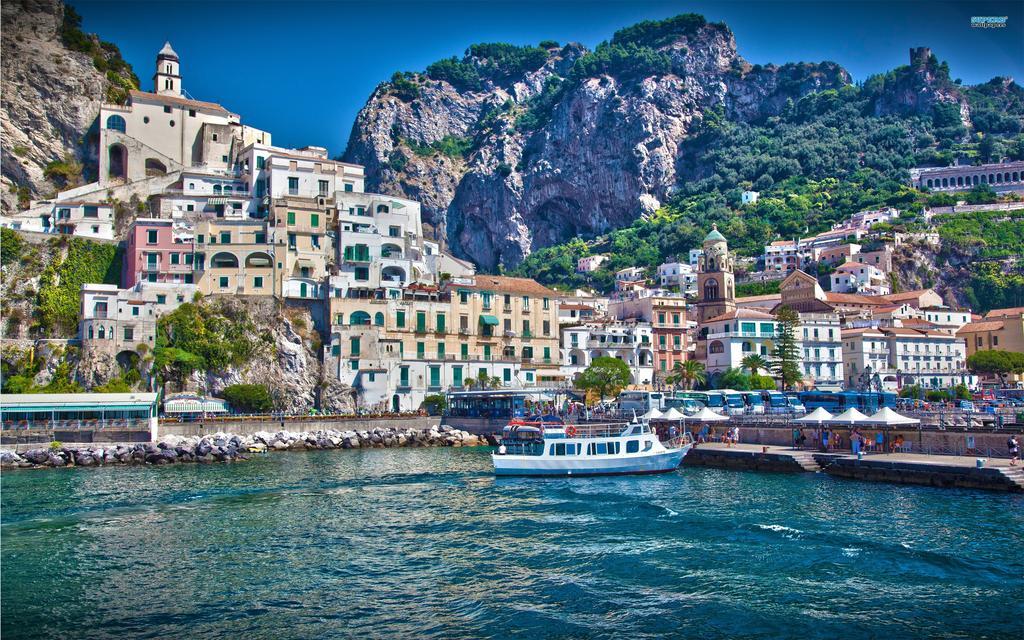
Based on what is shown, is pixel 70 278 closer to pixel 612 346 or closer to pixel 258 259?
pixel 258 259

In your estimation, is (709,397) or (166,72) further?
(166,72)

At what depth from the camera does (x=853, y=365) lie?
7900 cm

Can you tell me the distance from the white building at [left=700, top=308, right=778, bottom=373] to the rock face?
80.7m

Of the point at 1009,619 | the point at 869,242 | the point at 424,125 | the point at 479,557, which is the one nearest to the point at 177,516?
the point at 479,557

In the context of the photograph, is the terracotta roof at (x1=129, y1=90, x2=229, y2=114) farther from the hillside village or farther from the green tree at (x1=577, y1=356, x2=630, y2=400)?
the green tree at (x1=577, y1=356, x2=630, y2=400)

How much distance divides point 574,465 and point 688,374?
3635 centimetres

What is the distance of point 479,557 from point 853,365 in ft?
215

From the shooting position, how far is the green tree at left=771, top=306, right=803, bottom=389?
233ft

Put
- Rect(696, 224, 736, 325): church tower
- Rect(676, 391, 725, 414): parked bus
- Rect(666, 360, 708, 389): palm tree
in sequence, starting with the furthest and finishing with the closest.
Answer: Rect(696, 224, 736, 325): church tower, Rect(666, 360, 708, 389): palm tree, Rect(676, 391, 725, 414): parked bus

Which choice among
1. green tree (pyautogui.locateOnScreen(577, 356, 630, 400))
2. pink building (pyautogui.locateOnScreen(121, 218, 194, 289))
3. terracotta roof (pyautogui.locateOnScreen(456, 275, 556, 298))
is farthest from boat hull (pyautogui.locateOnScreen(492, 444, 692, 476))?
pink building (pyautogui.locateOnScreen(121, 218, 194, 289))

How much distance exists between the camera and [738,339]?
76562 mm

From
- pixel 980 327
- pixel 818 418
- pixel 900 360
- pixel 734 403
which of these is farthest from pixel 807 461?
pixel 980 327

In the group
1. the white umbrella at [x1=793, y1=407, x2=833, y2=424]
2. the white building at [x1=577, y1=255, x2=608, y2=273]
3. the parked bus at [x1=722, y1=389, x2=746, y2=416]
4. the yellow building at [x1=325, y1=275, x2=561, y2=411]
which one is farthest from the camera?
the white building at [x1=577, y1=255, x2=608, y2=273]

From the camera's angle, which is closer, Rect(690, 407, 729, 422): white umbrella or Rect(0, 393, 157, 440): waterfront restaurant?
Rect(690, 407, 729, 422): white umbrella
